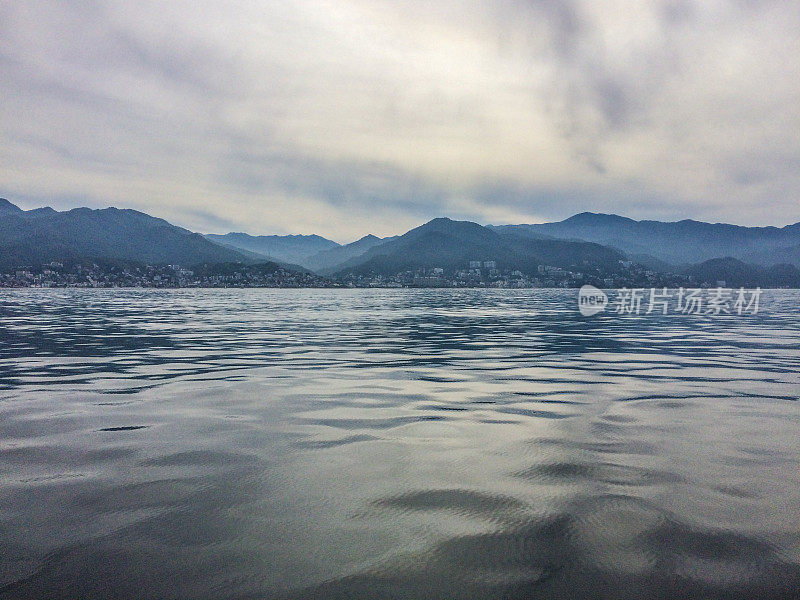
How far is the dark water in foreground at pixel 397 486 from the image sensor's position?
18.4 ft

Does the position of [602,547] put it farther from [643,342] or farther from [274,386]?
[643,342]

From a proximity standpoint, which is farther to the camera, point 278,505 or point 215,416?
point 215,416

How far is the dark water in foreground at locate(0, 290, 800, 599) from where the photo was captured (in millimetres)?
5609

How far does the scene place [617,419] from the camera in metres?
13.2

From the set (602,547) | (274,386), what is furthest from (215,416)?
(602,547)

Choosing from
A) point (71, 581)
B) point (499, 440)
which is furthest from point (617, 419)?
point (71, 581)

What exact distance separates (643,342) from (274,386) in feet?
87.7

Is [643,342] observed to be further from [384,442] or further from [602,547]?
[602,547]

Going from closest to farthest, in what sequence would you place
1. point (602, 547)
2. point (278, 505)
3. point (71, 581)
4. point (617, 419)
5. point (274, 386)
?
point (71, 581) < point (602, 547) < point (278, 505) < point (617, 419) < point (274, 386)

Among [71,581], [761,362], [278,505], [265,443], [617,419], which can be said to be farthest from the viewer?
[761,362]

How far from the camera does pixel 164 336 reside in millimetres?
35250

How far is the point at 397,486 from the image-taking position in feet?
27.7

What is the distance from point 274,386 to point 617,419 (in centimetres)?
1132

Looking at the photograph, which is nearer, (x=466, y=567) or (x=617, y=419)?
(x=466, y=567)
